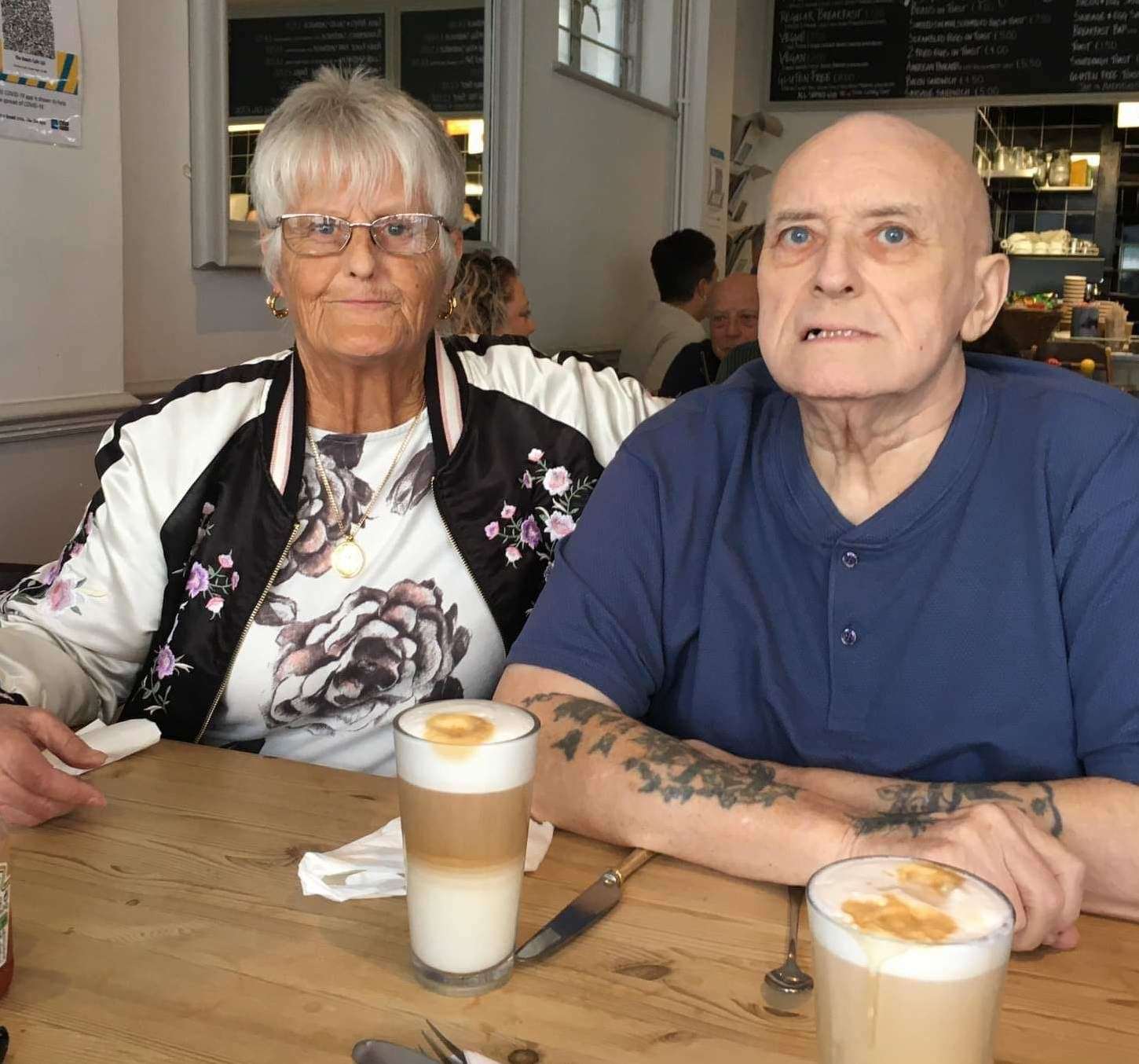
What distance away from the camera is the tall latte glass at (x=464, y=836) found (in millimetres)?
864

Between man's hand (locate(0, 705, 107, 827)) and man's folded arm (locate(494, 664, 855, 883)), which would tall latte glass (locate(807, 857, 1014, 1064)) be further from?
man's hand (locate(0, 705, 107, 827))

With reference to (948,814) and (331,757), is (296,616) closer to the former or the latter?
(331,757)

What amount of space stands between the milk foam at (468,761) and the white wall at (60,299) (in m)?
2.01

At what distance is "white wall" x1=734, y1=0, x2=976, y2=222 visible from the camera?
25.5 feet

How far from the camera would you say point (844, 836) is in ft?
3.55

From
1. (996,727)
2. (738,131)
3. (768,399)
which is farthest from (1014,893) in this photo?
(738,131)

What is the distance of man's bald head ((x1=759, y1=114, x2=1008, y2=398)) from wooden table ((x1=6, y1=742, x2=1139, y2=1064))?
0.62 meters

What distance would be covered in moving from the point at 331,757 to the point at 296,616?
0.71 feet

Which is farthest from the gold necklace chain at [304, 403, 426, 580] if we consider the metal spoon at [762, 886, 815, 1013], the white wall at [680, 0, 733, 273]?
the white wall at [680, 0, 733, 273]

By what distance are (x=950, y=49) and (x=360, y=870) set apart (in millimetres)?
7475

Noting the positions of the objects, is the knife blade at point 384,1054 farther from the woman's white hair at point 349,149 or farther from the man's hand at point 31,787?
the woman's white hair at point 349,149

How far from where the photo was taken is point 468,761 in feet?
2.82

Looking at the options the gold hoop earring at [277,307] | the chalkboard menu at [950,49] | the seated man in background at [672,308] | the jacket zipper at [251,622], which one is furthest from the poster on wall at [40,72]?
the chalkboard menu at [950,49]

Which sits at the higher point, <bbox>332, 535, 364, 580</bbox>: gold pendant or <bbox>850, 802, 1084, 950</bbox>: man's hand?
<bbox>332, 535, 364, 580</bbox>: gold pendant
